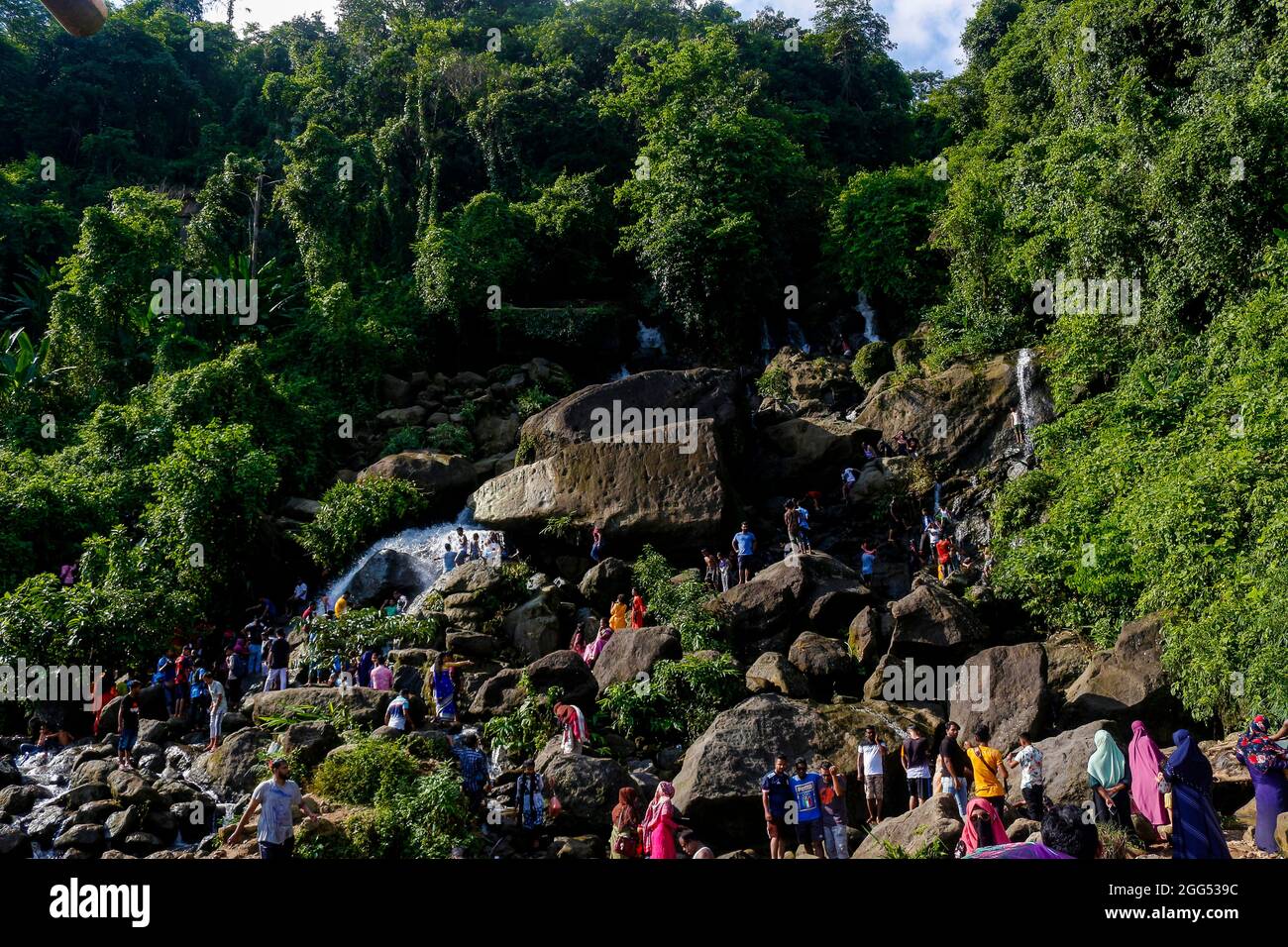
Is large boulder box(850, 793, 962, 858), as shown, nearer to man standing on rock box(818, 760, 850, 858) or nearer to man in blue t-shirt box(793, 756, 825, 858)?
man standing on rock box(818, 760, 850, 858)

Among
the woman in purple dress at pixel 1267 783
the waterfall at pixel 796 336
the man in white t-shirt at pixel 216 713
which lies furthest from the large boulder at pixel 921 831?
the waterfall at pixel 796 336

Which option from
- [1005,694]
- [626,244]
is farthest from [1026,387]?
[626,244]

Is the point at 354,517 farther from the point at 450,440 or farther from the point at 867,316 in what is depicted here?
the point at 867,316

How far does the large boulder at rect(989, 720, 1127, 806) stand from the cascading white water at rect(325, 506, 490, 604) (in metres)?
13.9

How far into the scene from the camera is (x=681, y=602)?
1769cm

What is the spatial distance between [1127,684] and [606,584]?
391 inches

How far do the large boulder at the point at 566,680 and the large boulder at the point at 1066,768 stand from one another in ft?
22.1

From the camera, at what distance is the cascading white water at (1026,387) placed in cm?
2248

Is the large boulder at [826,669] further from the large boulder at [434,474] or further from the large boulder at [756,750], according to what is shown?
the large boulder at [434,474]

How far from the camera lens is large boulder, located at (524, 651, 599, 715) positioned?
15.1 meters

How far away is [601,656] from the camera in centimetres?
1620
